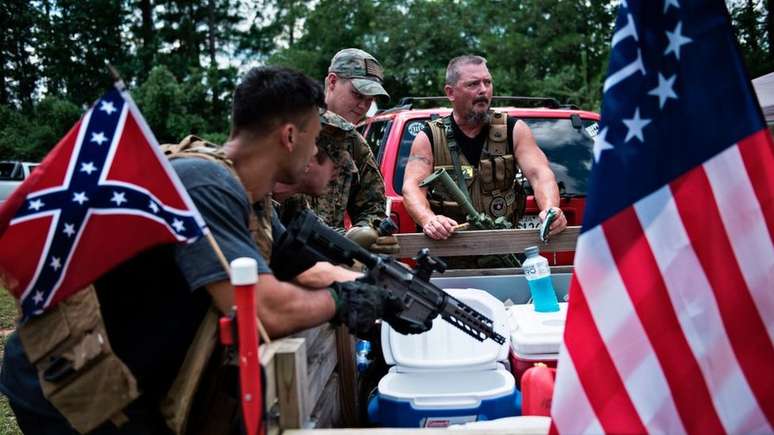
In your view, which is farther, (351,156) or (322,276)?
(351,156)

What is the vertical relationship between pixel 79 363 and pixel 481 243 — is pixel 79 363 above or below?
above

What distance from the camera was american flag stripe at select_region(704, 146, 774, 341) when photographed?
169cm

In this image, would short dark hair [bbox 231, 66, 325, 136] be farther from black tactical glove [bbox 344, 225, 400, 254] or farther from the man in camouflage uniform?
the man in camouflage uniform

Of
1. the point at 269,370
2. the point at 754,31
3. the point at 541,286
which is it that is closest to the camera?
the point at 269,370

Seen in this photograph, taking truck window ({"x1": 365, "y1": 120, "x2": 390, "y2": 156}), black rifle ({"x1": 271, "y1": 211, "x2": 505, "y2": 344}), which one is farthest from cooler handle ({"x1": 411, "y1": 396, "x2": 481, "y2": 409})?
truck window ({"x1": 365, "y1": 120, "x2": 390, "y2": 156})

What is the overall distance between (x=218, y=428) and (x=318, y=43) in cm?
2244

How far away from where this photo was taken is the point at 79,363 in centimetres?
164

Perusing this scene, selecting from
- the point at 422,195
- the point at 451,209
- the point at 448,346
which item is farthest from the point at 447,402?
the point at 451,209

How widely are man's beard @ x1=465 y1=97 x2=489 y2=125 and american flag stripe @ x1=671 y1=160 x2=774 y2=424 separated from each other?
2572mm

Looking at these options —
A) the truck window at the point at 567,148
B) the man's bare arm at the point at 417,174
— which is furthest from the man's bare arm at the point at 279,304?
the truck window at the point at 567,148

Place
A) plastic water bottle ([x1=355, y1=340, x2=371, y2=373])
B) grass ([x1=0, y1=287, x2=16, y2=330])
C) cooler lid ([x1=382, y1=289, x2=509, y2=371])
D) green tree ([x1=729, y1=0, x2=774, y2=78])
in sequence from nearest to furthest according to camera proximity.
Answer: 1. cooler lid ([x1=382, y1=289, x2=509, y2=371])
2. plastic water bottle ([x1=355, y1=340, x2=371, y2=373])
3. grass ([x1=0, y1=287, x2=16, y2=330])
4. green tree ([x1=729, y1=0, x2=774, y2=78])

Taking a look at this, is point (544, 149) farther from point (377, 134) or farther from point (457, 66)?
point (377, 134)

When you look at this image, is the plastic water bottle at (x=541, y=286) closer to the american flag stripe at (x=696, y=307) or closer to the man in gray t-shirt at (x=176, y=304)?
the man in gray t-shirt at (x=176, y=304)

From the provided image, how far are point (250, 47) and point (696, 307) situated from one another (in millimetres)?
28803
